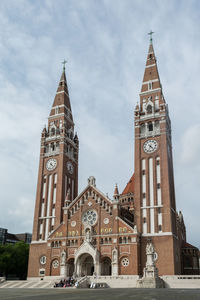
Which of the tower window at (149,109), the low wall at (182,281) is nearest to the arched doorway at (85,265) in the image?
the low wall at (182,281)

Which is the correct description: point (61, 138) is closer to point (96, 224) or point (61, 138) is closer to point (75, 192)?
point (75, 192)

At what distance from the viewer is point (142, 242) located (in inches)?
2108

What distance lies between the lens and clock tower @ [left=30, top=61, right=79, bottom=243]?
6297 cm

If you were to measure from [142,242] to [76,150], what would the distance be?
28699 mm

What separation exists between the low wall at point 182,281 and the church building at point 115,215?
9.47ft

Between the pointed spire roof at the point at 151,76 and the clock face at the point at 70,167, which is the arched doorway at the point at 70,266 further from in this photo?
the pointed spire roof at the point at 151,76

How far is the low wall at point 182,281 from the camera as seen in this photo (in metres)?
43.7

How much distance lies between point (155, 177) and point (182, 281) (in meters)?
18.6

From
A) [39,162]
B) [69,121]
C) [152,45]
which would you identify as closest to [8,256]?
[39,162]

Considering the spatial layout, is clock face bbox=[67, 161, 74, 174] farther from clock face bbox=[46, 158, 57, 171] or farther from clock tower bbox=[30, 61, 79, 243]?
clock face bbox=[46, 158, 57, 171]

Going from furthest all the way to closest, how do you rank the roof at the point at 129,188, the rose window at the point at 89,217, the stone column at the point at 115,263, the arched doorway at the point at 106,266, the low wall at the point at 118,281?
the roof at the point at 129,188, the rose window at the point at 89,217, the arched doorway at the point at 106,266, the stone column at the point at 115,263, the low wall at the point at 118,281

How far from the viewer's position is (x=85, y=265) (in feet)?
188

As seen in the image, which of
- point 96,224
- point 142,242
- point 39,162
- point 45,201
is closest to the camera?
point 142,242

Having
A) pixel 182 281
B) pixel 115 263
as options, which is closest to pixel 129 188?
pixel 115 263
